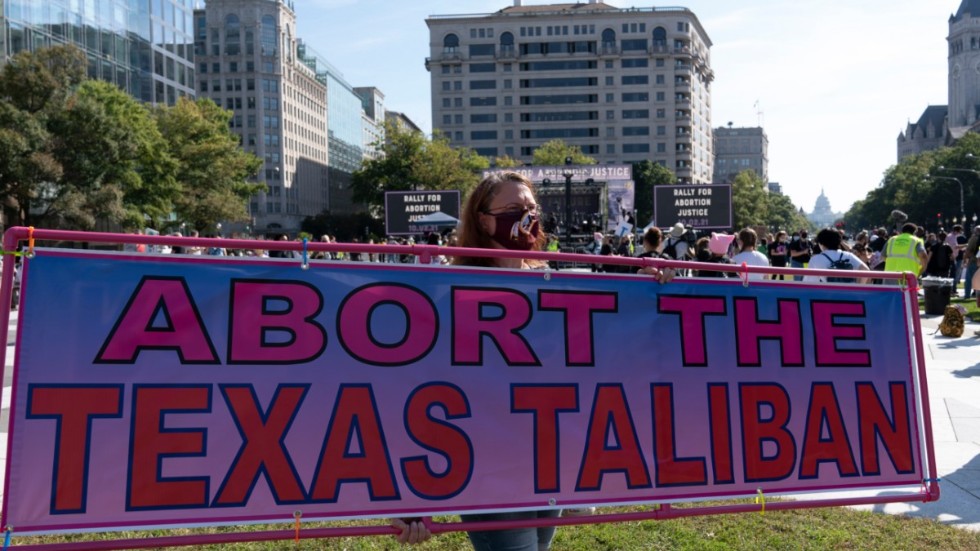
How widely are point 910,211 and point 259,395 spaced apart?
110131 millimetres

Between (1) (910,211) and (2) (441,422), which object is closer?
(2) (441,422)

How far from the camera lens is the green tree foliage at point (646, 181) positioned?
375 feet

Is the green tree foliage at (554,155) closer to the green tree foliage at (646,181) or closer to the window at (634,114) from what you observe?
the green tree foliage at (646,181)

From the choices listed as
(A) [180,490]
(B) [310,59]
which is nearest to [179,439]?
(A) [180,490]

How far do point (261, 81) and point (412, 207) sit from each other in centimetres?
11281

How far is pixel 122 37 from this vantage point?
53.9 m

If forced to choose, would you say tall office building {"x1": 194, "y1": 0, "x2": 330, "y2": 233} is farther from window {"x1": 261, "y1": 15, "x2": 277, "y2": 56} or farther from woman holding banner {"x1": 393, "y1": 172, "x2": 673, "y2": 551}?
woman holding banner {"x1": 393, "y1": 172, "x2": 673, "y2": 551}

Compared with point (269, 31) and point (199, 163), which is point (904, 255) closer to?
point (199, 163)

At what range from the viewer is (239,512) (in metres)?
3.12

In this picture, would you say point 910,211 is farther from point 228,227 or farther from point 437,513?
point 437,513

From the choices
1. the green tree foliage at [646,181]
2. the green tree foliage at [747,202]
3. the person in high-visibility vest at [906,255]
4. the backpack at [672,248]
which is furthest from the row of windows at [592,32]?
the person in high-visibility vest at [906,255]

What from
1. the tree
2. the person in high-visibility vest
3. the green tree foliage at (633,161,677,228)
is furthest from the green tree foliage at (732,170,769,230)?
the person in high-visibility vest

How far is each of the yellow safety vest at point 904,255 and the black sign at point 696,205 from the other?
15109mm

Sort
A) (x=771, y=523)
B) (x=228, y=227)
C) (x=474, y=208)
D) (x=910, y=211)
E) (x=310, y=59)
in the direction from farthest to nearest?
(x=310, y=59), (x=228, y=227), (x=910, y=211), (x=771, y=523), (x=474, y=208)
